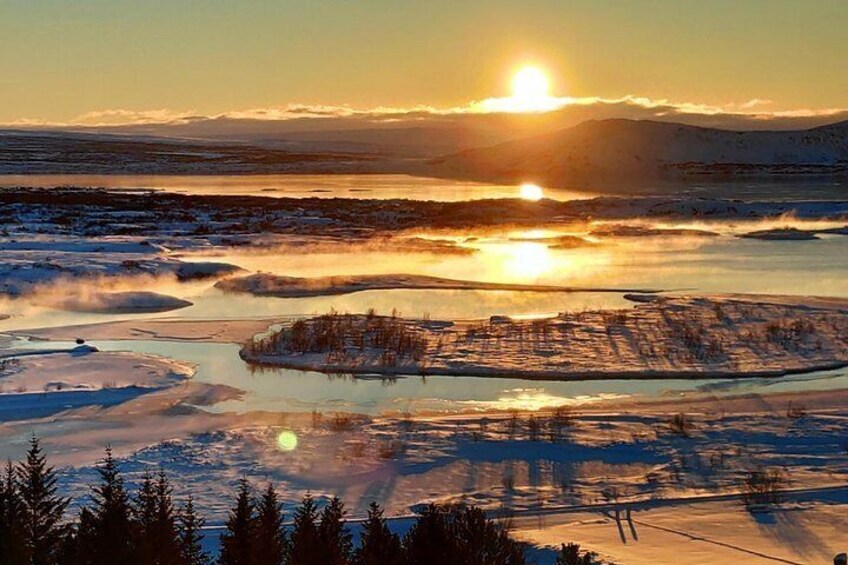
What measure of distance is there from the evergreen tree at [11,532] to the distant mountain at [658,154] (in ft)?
261

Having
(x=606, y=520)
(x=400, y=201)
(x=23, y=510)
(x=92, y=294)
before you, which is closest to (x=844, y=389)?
(x=606, y=520)

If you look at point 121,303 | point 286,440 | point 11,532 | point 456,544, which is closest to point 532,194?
point 121,303

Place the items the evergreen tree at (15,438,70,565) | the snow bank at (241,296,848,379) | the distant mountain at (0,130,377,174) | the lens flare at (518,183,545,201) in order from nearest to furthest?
1. the evergreen tree at (15,438,70,565)
2. the snow bank at (241,296,848,379)
3. the lens flare at (518,183,545,201)
4. the distant mountain at (0,130,377,174)

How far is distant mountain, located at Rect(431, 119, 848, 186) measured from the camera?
293 feet

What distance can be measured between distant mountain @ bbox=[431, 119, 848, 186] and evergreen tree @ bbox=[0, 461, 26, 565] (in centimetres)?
7949

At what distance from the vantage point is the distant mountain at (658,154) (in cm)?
8919

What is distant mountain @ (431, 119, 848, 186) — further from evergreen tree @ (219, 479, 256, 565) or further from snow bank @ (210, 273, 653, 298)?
evergreen tree @ (219, 479, 256, 565)

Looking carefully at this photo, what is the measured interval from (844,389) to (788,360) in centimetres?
167

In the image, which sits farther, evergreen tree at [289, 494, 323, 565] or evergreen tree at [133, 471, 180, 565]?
evergreen tree at [289, 494, 323, 565]

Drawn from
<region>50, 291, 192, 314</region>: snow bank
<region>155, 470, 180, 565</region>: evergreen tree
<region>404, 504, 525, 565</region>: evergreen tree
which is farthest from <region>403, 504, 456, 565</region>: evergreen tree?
<region>50, 291, 192, 314</region>: snow bank

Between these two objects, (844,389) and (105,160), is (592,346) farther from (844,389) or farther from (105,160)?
(105,160)

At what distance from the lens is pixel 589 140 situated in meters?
101

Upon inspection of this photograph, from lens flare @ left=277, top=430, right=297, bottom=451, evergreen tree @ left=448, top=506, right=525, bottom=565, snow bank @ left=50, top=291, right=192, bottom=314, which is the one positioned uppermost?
evergreen tree @ left=448, top=506, right=525, bottom=565

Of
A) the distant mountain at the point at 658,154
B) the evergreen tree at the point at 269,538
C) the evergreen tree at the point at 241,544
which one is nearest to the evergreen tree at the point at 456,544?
the evergreen tree at the point at 269,538
